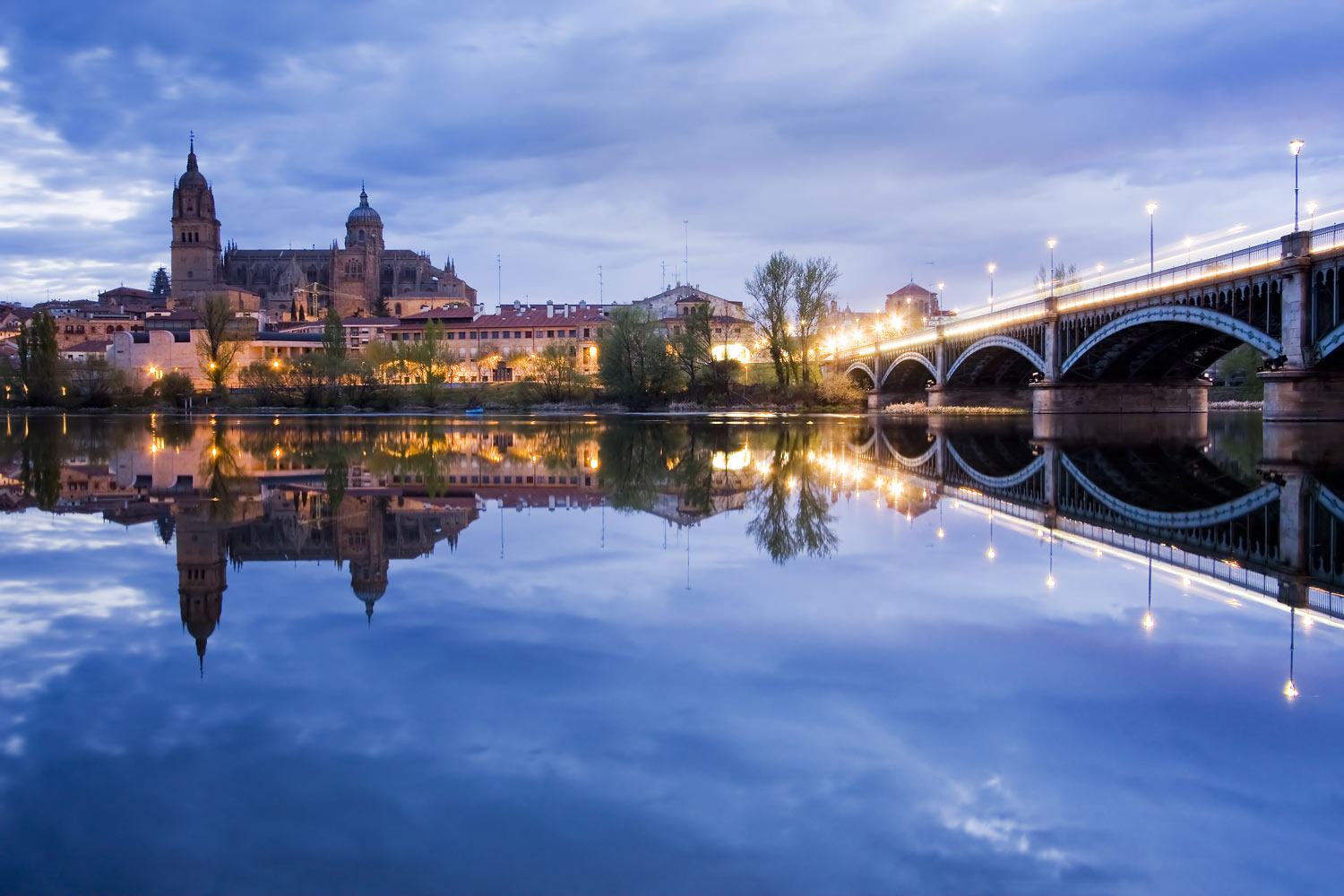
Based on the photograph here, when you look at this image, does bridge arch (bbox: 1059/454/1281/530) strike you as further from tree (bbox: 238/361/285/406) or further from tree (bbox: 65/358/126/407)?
tree (bbox: 65/358/126/407)

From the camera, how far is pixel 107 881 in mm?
4188

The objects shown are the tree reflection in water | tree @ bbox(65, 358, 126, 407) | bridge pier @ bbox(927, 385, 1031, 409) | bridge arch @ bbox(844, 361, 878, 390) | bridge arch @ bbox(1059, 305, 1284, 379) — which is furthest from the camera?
tree @ bbox(65, 358, 126, 407)

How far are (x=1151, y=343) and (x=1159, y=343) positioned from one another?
1.25 feet

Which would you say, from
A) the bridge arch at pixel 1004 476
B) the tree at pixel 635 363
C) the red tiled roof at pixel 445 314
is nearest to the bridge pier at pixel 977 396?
the tree at pixel 635 363

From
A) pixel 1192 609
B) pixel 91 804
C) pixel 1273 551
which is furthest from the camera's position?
pixel 1273 551

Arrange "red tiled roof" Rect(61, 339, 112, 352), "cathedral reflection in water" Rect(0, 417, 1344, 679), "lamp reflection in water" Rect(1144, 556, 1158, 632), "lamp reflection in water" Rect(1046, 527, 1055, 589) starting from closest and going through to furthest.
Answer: "lamp reflection in water" Rect(1144, 556, 1158, 632) → "lamp reflection in water" Rect(1046, 527, 1055, 589) → "cathedral reflection in water" Rect(0, 417, 1344, 679) → "red tiled roof" Rect(61, 339, 112, 352)

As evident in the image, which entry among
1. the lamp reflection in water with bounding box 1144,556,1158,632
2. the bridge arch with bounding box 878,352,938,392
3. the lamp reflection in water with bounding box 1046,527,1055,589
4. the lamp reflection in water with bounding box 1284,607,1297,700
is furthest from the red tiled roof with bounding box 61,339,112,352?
the lamp reflection in water with bounding box 1284,607,1297,700

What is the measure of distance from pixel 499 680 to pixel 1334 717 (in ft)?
16.1

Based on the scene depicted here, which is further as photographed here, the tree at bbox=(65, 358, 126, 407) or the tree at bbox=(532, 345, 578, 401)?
the tree at bbox=(65, 358, 126, 407)

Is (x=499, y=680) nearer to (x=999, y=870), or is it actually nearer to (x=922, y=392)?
(x=999, y=870)

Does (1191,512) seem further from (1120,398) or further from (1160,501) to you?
(1120,398)

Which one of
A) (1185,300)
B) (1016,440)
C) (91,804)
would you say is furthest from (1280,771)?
(1185,300)

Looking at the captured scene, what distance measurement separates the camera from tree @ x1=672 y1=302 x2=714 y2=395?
268 ft

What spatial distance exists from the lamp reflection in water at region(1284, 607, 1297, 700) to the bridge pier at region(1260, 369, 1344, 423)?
1261 inches
